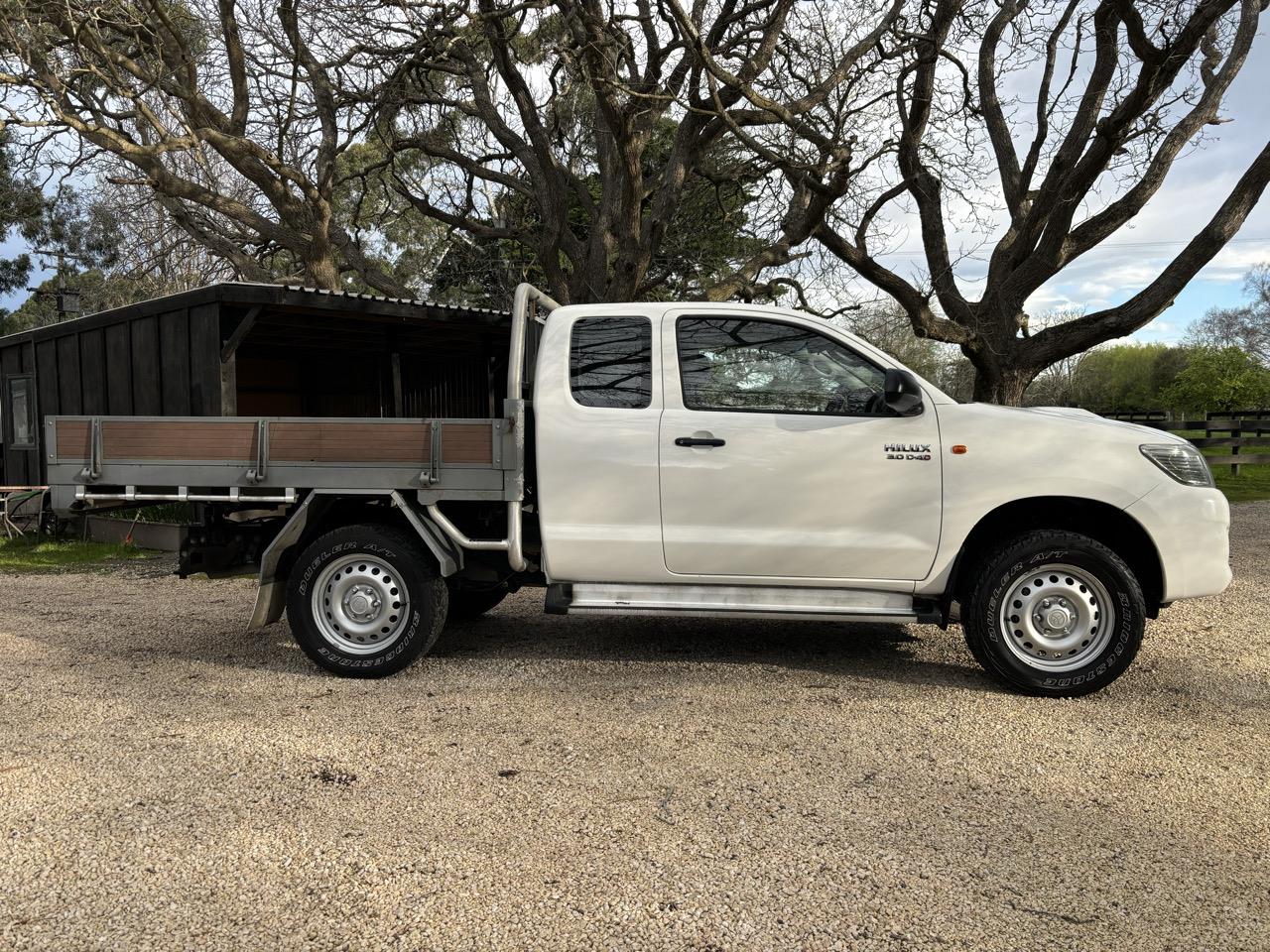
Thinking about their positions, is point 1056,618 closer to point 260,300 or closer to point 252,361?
point 260,300

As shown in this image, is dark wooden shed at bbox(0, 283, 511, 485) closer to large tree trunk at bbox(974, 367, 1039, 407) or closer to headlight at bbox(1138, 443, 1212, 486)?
headlight at bbox(1138, 443, 1212, 486)

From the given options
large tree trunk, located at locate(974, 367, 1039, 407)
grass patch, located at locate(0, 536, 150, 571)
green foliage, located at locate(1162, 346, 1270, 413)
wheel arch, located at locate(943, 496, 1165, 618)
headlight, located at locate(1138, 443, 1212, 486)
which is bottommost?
grass patch, located at locate(0, 536, 150, 571)

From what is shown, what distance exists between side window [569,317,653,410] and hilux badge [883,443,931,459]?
135 centimetres

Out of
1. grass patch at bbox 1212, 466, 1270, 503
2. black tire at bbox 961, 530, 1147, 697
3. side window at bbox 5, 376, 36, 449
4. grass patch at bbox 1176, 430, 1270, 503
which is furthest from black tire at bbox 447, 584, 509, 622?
grass patch at bbox 1212, 466, 1270, 503

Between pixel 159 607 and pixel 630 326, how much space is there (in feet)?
16.4

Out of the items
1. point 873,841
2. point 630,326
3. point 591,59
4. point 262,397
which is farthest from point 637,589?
point 262,397

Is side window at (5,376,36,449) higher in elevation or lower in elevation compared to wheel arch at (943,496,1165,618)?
higher

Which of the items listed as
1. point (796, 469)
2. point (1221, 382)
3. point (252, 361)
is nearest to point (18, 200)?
point (252, 361)

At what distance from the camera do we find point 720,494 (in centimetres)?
513

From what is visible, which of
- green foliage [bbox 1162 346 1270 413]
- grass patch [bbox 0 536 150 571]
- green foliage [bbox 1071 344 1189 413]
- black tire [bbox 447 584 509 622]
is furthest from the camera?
green foliage [bbox 1071 344 1189 413]

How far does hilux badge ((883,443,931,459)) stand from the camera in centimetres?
505

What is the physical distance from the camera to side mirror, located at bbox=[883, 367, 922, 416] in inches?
195

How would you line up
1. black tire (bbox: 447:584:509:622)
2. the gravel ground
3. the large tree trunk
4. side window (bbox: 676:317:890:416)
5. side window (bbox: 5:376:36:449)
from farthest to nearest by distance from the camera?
side window (bbox: 5:376:36:449) → the large tree trunk → black tire (bbox: 447:584:509:622) → side window (bbox: 676:317:890:416) → the gravel ground

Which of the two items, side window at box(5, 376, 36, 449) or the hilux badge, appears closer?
the hilux badge
